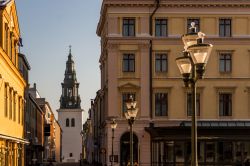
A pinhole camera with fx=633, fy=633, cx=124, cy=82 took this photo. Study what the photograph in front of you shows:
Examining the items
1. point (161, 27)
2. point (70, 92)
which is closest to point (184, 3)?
point (161, 27)

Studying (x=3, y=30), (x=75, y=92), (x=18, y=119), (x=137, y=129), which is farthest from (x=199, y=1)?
(x=75, y=92)

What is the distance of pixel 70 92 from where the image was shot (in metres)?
182

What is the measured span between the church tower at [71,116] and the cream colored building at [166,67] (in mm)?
123258

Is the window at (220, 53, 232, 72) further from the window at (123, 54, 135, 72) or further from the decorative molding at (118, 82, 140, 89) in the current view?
the window at (123, 54, 135, 72)

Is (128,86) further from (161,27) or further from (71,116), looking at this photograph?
(71,116)

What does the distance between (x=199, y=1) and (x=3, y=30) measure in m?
29.4

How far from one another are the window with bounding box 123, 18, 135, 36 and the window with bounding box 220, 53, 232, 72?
8.68 meters

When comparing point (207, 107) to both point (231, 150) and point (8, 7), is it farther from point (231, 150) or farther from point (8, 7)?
point (8, 7)

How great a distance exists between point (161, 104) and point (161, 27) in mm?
7306

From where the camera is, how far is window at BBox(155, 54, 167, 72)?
5938 centimetres

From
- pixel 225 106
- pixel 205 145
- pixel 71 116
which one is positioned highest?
pixel 71 116

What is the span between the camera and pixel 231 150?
57.1 m

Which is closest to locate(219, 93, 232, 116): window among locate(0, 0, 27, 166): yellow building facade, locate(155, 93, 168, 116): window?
locate(155, 93, 168, 116): window

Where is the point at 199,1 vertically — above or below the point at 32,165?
above
